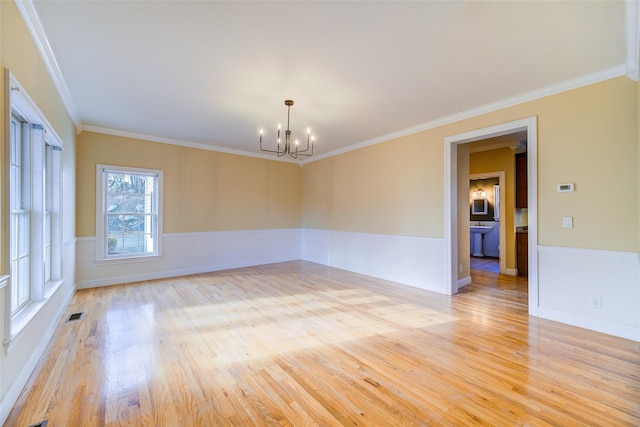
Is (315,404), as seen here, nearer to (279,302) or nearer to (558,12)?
(279,302)

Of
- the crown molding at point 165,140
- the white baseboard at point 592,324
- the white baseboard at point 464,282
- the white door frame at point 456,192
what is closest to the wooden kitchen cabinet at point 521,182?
the white baseboard at point 464,282

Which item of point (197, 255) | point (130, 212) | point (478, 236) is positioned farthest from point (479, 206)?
point (130, 212)

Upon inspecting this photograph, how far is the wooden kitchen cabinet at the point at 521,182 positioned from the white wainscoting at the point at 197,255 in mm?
5007

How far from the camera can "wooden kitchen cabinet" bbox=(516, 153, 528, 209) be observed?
18.9ft

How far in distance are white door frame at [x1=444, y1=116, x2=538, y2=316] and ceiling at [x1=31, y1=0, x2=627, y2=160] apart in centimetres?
41

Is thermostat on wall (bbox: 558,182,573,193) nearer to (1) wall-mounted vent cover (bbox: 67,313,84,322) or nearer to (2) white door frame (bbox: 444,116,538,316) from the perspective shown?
(2) white door frame (bbox: 444,116,538,316)

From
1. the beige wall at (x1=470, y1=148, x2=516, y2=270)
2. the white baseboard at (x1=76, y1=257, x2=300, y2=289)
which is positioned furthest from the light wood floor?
the beige wall at (x1=470, y1=148, x2=516, y2=270)

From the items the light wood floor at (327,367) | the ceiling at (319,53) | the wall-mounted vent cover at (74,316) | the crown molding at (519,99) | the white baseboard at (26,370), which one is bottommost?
the light wood floor at (327,367)

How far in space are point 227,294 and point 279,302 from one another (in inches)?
36.7

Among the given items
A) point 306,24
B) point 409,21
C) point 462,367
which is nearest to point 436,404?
point 462,367

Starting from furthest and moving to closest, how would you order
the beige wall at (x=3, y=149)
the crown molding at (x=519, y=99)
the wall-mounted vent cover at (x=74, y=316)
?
the wall-mounted vent cover at (x=74, y=316) < the crown molding at (x=519, y=99) < the beige wall at (x=3, y=149)

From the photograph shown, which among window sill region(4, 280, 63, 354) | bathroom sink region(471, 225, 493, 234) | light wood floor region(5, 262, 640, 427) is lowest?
light wood floor region(5, 262, 640, 427)

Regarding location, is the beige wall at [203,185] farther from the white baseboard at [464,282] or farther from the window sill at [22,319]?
the white baseboard at [464,282]

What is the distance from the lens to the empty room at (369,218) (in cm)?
192
